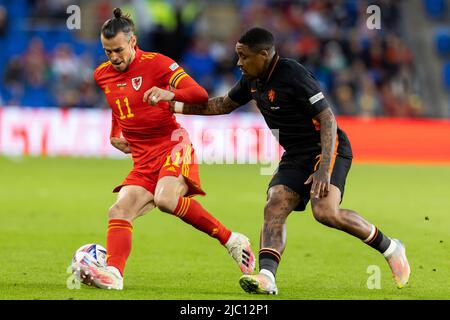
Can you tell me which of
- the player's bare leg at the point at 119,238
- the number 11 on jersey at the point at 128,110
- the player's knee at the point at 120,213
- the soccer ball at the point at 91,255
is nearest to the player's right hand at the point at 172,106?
the number 11 on jersey at the point at 128,110

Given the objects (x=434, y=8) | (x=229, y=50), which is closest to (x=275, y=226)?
(x=229, y=50)

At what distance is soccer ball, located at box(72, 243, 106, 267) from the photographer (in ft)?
26.2

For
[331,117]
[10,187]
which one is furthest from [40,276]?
[10,187]

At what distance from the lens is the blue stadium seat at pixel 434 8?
2853 cm

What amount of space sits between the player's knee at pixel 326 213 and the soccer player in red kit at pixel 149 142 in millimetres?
965

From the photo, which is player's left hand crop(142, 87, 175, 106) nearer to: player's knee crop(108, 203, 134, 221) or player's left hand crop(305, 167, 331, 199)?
player's knee crop(108, 203, 134, 221)

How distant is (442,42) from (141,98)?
2066 cm

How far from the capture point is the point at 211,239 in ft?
38.8

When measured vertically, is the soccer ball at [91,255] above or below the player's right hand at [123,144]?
below

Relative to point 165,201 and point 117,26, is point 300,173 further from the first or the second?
point 117,26

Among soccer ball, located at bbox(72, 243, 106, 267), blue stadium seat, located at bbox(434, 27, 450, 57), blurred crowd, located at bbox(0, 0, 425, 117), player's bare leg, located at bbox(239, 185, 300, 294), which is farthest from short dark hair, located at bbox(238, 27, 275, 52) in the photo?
blue stadium seat, located at bbox(434, 27, 450, 57)

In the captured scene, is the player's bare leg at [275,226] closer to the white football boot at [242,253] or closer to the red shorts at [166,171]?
the white football boot at [242,253]

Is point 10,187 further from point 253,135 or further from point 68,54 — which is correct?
point 68,54

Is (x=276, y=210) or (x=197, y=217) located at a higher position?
(x=276, y=210)
